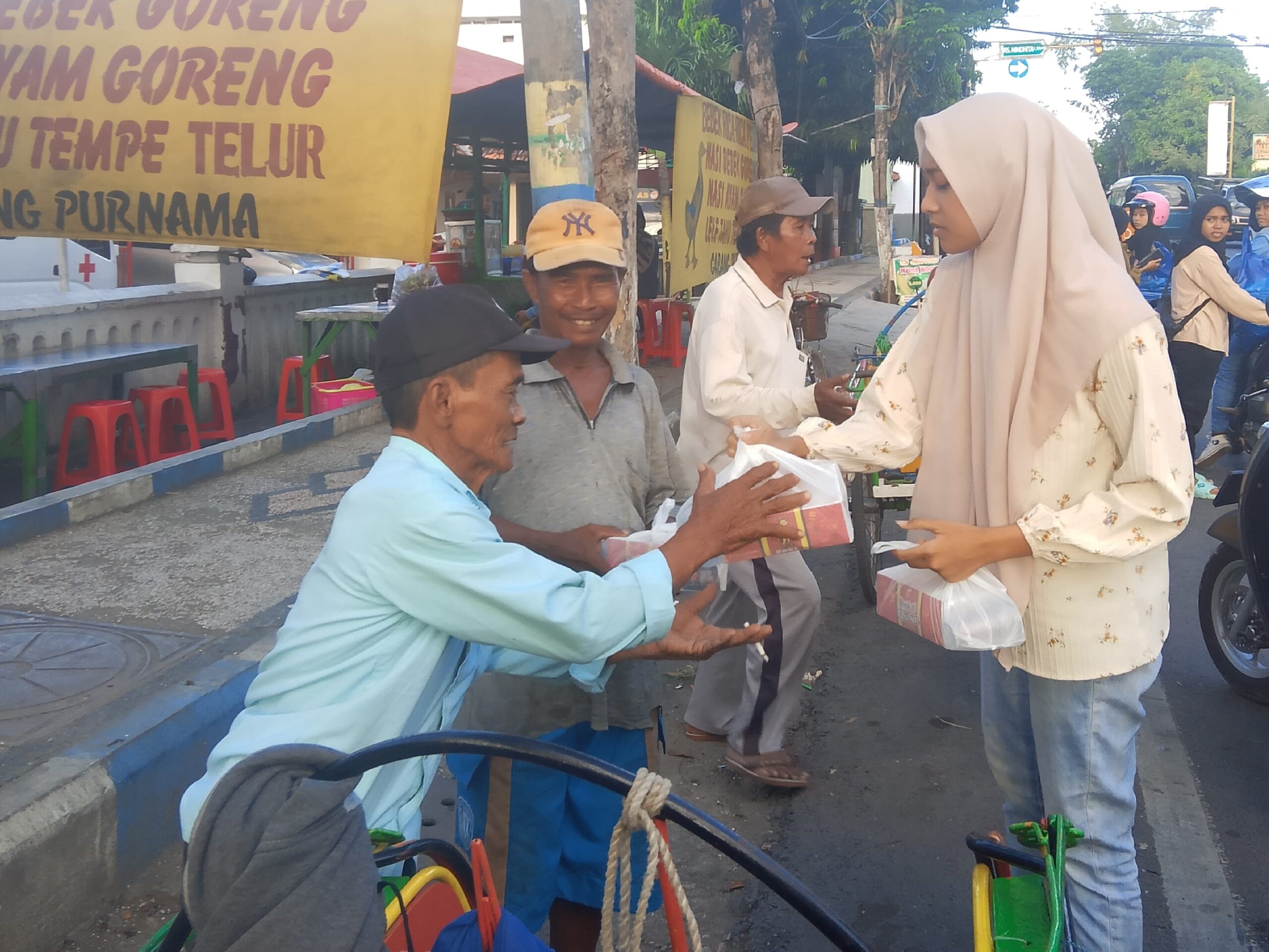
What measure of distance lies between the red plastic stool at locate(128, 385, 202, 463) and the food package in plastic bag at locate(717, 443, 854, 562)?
7094 mm

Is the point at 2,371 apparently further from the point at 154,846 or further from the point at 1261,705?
the point at 1261,705

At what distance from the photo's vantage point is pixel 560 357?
2.72 metres

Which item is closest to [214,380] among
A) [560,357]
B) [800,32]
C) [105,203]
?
[105,203]

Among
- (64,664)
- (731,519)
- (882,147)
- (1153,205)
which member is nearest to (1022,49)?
(882,147)

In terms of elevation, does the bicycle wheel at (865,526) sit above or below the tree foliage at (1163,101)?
below

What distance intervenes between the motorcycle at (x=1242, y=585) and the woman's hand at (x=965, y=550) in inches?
97.2

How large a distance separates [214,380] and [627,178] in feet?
15.4

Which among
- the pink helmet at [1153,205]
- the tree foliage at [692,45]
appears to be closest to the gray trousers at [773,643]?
the pink helmet at [1153,205]

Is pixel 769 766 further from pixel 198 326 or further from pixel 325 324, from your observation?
pixel 198 326

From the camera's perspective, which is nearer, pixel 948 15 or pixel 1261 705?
pixel 1261 705

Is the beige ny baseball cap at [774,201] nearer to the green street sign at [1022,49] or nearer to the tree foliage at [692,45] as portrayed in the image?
the tree foliage at [692,45]

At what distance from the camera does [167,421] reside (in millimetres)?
8781

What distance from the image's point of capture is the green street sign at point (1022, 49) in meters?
31.9

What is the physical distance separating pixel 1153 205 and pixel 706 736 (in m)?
8.08
